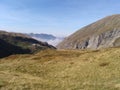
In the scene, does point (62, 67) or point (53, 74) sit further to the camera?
point (62, 67)

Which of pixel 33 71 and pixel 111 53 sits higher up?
pixel 111 53

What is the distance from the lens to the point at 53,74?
1607 inches

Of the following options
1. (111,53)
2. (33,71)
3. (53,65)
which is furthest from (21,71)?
(111,53)

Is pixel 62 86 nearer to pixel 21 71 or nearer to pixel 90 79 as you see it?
pixel 90 79

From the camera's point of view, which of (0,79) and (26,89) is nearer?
(26,89)

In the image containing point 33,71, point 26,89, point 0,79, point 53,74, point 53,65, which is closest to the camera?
point 26,89

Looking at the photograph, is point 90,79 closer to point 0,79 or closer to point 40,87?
point 40,87

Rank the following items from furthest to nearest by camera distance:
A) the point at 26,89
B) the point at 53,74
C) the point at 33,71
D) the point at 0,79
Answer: the point at 33,71 → the point at 53,74 → the point at 0,79 → the point at 26,89

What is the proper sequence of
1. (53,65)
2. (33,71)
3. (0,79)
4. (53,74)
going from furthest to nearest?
(53,65) → (33,71) → (53,74) → (0,79)

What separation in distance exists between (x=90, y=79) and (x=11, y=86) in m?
10.8

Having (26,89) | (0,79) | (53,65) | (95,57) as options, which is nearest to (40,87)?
(26,89)

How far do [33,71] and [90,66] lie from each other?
395 inches

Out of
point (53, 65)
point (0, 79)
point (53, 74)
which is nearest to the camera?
point (0, 79)

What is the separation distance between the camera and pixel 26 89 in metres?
29.6
